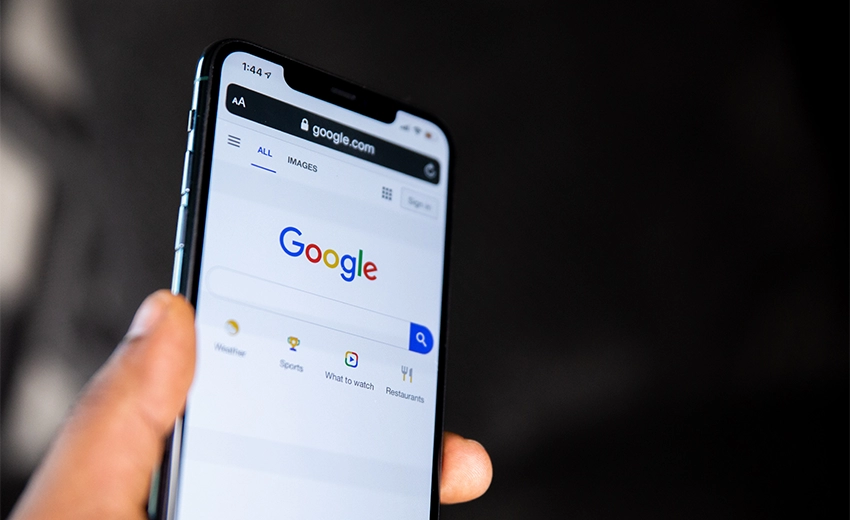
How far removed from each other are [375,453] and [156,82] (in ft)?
1.57

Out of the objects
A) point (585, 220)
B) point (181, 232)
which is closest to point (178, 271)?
point (181, 232)

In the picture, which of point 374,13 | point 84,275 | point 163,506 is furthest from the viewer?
point 374,13

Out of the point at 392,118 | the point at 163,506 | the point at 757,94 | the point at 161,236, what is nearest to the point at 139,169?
the point at 161,236

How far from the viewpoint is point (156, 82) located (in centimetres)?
75

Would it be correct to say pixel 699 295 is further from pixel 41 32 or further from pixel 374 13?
pixel 41 32

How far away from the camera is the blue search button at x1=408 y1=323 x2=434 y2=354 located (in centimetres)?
46

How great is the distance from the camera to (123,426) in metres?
0.32

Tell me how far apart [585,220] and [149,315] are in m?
0.76

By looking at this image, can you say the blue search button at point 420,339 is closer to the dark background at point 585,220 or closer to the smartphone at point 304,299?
the smartphone at point 304,299

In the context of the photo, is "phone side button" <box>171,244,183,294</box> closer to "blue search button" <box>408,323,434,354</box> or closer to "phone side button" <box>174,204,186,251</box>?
"phone side button" <box>174,204,186,251</box>

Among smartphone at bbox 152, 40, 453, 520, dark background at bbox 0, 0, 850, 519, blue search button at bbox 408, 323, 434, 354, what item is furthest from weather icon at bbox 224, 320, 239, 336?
dark background at bbox 0, 0, 850, 519

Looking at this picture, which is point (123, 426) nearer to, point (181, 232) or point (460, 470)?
point (181, 232)

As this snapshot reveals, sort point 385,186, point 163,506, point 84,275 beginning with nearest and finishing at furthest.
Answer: point 163,506, point 385,186, point 84,275

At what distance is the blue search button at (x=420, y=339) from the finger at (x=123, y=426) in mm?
152
